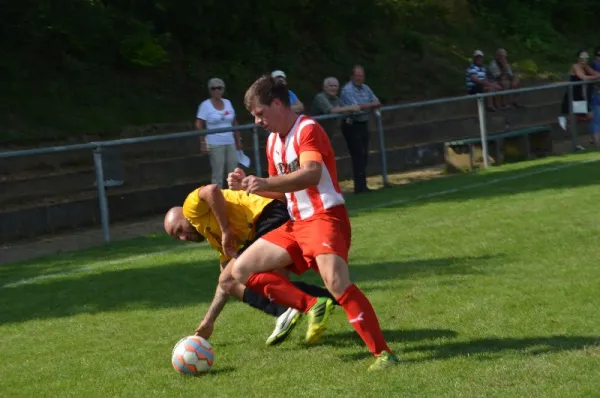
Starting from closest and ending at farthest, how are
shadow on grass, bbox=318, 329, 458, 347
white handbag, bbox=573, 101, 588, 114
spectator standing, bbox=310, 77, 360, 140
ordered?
shadow on grass, bbox=318, 329, 458, 347, spectator standing, bbox=310, 77, 360, 140, white handbag, bbox=573, 101, 588, 114

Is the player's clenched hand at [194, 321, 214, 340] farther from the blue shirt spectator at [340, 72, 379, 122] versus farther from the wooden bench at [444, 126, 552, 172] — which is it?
the wooden bench at [444, 126, 552, 172]

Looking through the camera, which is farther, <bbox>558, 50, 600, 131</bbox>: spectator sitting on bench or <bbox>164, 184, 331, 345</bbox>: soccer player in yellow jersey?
<bbox>558, 50, 600, 131</bbox>: spectator sitting on bench

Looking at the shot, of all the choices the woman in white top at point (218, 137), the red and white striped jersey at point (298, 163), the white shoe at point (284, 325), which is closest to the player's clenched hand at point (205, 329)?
the white shoe at point (284, 325)

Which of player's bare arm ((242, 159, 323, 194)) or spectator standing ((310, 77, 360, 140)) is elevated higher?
spectator standing ((310, 77, 360, 140))

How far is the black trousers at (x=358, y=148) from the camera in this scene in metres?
18.0

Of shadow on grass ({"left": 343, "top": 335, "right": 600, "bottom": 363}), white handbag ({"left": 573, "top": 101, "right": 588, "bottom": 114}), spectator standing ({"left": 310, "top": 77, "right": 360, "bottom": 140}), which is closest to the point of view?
shadow on grass ({"left": 343, "top": 335, "right": 600, "bottom": 363})

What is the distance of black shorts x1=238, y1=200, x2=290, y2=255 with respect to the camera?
25.9 ft

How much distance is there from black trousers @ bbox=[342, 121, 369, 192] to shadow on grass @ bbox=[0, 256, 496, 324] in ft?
20.9

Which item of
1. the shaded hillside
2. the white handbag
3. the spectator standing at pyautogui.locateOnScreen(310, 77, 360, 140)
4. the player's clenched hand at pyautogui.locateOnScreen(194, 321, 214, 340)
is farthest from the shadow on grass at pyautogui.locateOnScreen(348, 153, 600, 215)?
the player's clenched hand at pyautogui.locateOnScreen(194, 321, 214, 340)

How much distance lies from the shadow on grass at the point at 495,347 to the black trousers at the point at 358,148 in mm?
10462

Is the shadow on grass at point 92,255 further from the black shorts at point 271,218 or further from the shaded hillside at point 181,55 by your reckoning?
the black shorts at point 271,218

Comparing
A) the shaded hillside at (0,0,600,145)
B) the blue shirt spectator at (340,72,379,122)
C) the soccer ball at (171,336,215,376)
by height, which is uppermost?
the shaded hillside at (0,0,600,145)

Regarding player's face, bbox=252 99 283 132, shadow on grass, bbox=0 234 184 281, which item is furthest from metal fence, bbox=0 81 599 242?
player's face, bbox=252 99 283 132

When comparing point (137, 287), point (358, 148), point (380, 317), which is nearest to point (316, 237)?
point (380, 317)
